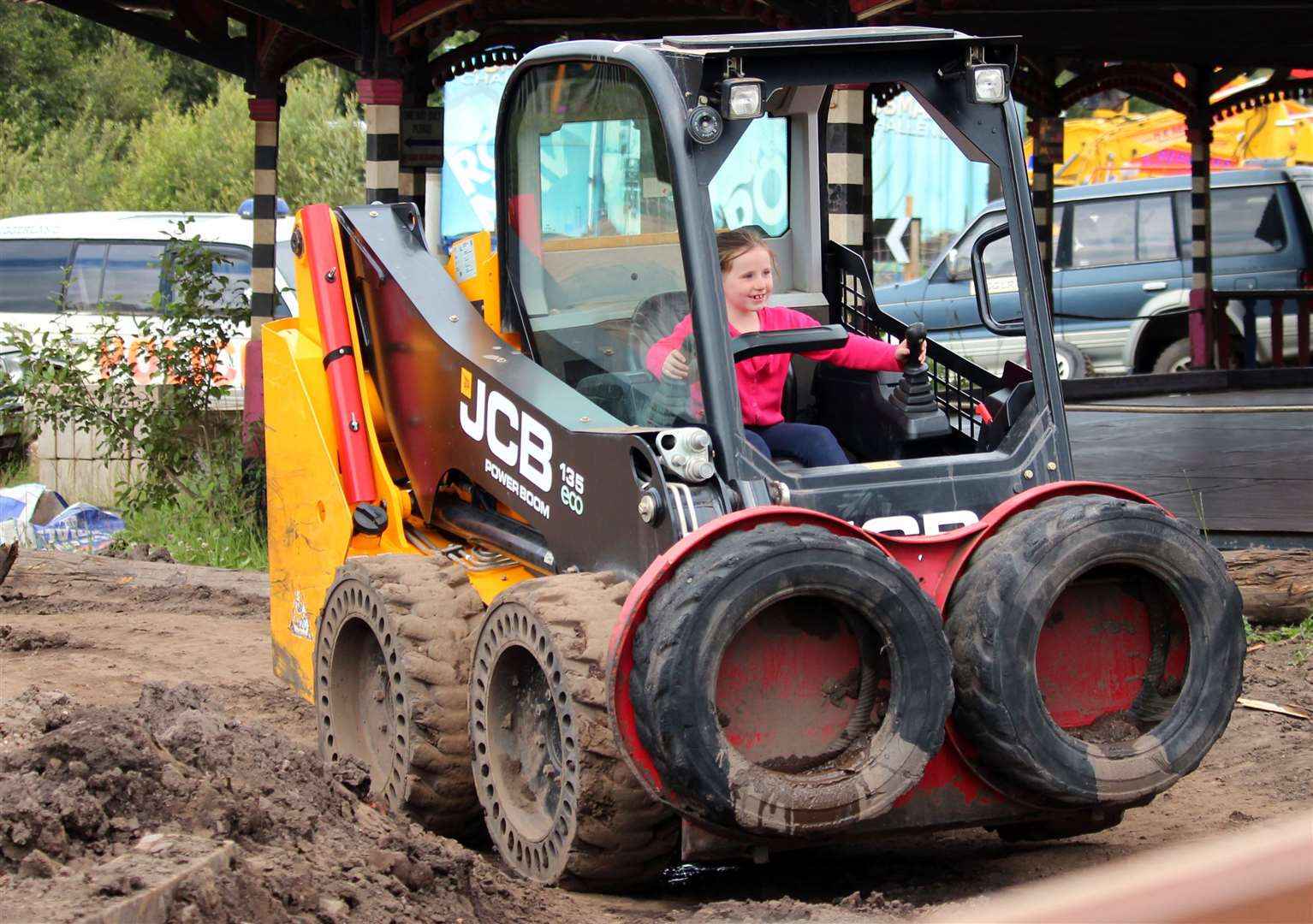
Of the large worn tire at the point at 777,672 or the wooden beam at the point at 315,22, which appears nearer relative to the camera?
the large worn tire at the point at 777,672

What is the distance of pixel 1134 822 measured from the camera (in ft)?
16.9

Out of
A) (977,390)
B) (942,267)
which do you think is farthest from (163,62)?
(977,390)

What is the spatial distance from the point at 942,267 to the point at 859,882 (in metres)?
15.2

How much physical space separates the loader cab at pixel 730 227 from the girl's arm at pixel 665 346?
0.09 ft

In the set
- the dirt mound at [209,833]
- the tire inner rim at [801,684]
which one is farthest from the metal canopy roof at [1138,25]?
the dirt mound at [209,833]

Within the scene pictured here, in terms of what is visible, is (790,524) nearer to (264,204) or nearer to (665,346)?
(665,346)

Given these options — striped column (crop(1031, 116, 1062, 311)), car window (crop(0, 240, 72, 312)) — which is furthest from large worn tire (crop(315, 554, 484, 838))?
car window (crop(0, 240, 72, 312))

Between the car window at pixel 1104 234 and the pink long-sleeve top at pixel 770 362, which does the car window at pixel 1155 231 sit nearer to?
the car window at pixel 1104 234

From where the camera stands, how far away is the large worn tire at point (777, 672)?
3811 millimetres

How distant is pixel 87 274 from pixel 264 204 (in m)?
4.40

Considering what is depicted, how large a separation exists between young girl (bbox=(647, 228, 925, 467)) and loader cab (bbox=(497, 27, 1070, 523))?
0.06 meters

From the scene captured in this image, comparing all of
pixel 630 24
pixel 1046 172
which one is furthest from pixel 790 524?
pixel 1046 172

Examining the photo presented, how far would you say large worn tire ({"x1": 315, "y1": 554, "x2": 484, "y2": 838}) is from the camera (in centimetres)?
479

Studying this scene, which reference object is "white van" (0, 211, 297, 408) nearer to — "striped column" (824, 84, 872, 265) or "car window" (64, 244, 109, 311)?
"car window" (64, 244, 109, 311)
